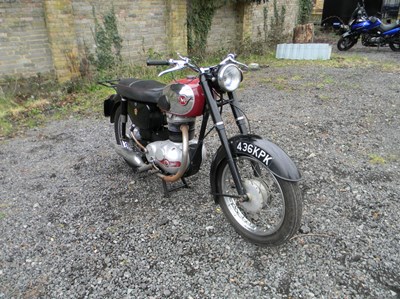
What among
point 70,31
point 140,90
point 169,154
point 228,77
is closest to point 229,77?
point 228,77

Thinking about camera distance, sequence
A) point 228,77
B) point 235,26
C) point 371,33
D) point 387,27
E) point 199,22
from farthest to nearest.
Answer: point 371,33, point 387,27, point 235,26, point 199,22, point 228,77

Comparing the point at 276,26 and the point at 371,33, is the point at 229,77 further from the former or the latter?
the point at 371,33

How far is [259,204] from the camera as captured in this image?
86.5 inches

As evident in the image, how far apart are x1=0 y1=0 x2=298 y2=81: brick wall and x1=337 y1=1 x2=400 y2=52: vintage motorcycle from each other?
5825 mm

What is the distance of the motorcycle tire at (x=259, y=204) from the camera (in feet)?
6.60

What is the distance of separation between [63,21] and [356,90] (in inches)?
208

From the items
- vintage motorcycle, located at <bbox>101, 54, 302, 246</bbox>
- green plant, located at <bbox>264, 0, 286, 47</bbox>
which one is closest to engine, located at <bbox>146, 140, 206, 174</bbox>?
vintage motorcycle, located at <bbox>101, 54, 302, 246</bbox>

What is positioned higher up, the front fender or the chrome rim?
the front fender

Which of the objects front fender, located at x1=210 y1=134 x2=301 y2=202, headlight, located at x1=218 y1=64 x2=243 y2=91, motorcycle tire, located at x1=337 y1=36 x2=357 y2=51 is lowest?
motorcycle tire, located at x1=337 y1=36 x2=357 y2=51

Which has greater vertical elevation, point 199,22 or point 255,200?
point 199,22

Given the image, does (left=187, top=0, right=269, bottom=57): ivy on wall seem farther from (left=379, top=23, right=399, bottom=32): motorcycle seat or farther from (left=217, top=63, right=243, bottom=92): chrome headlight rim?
(left=217, top=63, right=243, bottom=92): chrome headlight rim

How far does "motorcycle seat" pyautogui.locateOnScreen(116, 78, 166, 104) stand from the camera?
2701mm

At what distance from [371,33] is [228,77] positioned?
10.0 meters

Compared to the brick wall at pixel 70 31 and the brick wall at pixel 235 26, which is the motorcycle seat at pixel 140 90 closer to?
the brick wall at pixel 70 31
